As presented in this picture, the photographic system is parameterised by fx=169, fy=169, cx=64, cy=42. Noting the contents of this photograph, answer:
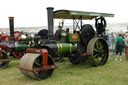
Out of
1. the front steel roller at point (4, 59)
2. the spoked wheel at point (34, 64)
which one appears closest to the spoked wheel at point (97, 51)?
the spoked wheel at point (34, 64)

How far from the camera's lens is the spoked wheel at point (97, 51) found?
5.82 metres

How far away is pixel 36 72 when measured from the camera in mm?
4660

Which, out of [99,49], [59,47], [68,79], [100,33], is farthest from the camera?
[100,33]

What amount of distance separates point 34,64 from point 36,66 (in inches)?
3.3

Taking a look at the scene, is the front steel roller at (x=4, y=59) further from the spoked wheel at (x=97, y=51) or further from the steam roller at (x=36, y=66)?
the spoked wheel at (x=97, y=51)

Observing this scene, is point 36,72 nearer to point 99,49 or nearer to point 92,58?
point 92,58

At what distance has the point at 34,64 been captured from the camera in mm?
4641

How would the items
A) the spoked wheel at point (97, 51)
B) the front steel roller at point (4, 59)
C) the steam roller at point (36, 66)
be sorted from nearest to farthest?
1. the steam roller at point (36, 66)
2. the spoked wheel at point (97, 51)
3. the front steel roller at point (4, 59)

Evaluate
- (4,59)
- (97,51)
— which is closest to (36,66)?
(4,59)

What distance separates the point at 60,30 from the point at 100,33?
1.81 metres

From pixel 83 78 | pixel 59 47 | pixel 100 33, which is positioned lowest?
pixel 83 78

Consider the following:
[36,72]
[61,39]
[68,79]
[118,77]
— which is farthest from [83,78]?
[61,39]

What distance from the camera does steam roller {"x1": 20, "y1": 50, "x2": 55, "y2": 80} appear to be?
14.2ft

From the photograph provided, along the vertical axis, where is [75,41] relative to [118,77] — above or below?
above
